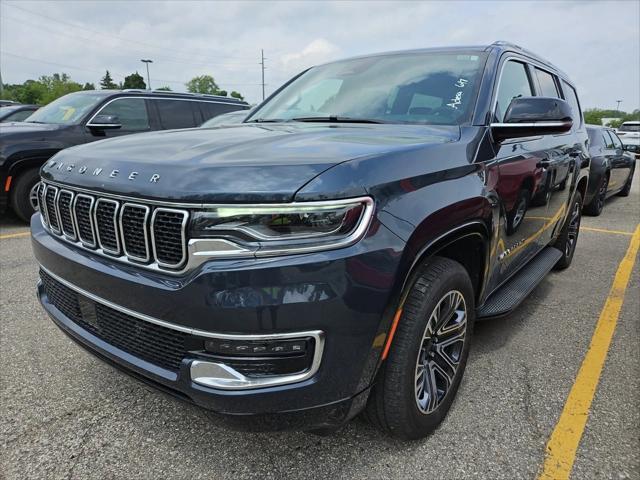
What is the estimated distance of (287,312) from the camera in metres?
1.56

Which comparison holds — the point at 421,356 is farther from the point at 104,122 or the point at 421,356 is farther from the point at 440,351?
the point at 104,122

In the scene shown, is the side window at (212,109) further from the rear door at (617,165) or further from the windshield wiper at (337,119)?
the rear door at (617,165)

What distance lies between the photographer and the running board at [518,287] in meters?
2.79

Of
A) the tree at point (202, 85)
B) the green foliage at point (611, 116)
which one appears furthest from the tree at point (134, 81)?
the green foliage at point (611, 116)

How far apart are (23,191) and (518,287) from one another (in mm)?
6410

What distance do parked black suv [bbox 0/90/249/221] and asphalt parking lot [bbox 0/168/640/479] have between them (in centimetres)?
385

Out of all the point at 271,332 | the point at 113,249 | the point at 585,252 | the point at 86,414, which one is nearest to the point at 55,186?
the point at 113,249

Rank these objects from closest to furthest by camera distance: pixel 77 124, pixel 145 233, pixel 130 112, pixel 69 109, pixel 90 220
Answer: pixel 145 233, pixel 90 220, pixel 77 124, pixel 69 109, pixel 130 112

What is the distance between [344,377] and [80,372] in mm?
1900

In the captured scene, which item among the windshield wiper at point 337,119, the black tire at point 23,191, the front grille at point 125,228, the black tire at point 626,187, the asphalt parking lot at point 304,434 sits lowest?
the black tire at point 626,187

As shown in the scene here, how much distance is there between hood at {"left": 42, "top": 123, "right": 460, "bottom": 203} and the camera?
5.38 ft

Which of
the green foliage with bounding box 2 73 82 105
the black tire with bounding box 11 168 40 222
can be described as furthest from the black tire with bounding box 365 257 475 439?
the green foliage with bounding box 2 73 82 105

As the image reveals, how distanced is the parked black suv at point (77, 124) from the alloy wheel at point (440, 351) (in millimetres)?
5596

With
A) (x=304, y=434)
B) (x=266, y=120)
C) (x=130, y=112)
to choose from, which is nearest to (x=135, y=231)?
(x=304, y=434)
